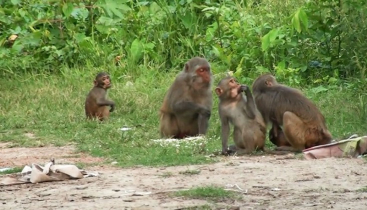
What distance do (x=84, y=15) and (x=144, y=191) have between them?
8.54m

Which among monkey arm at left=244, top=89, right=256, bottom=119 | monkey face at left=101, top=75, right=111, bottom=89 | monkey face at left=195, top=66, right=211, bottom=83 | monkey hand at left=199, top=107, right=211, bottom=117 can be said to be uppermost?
monkey face at left=195, top=66, right=211, bottom=83

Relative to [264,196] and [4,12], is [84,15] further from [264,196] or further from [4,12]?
[264,196]

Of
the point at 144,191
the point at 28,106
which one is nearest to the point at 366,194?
the point at 144,191

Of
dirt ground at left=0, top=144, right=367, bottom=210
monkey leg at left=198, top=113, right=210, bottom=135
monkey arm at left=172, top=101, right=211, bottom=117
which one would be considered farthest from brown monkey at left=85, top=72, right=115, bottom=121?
dirt ground at left=0, top=144, right=367, bottom=210

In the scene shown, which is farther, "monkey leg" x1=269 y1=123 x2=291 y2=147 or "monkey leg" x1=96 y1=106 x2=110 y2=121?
"monkey leg" x1=96 y1=106 x2=110 y2=121

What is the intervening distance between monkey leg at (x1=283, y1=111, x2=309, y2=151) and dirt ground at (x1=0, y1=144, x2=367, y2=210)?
0.33 m

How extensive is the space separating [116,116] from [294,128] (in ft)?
13.3

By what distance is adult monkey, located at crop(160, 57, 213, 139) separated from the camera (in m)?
12.1

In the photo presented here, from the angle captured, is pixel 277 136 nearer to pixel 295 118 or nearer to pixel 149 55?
pixel 295 118

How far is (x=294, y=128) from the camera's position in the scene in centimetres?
1039

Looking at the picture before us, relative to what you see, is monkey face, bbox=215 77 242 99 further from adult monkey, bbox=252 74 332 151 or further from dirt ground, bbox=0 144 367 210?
dirt ground, bbox=0 144 367 210

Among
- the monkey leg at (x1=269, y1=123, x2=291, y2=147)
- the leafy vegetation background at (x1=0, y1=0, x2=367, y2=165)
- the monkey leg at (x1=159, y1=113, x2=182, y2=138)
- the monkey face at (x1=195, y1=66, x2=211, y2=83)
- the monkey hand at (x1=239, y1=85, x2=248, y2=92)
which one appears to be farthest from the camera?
the leafy vegetation background at (x1=0, y1=0, x2=367, y2=165)

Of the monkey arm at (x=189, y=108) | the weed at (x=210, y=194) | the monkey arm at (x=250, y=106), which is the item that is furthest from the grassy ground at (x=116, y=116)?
the weed at (x=210, y=194)

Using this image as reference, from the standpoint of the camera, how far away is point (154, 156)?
34.0 feet
